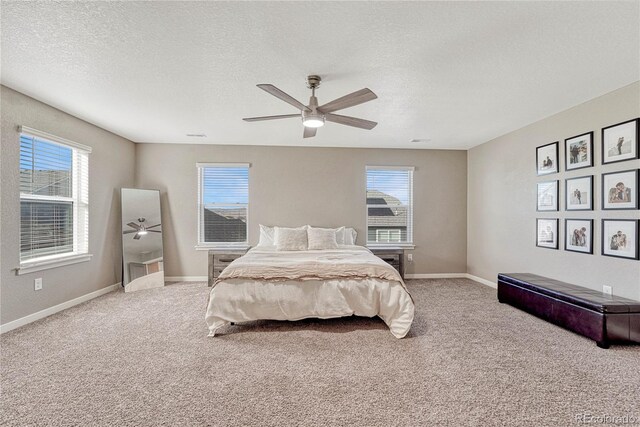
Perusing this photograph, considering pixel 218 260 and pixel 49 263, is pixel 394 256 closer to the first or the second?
pixel 218 260

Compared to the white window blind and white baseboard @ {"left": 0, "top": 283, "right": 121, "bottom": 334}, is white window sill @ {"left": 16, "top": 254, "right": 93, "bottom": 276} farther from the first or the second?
white baseboard @ {"left": 0, "top": 283, "right": 121, "bottom": 334}

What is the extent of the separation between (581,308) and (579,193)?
1.38 m

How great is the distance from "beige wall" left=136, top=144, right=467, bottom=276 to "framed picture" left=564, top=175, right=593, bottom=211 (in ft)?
7.09

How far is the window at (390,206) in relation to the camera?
5.60m

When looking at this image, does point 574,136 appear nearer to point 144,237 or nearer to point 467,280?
point 467,280

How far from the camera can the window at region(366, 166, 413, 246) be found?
560 centimetres

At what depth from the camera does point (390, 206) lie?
5633 millimetres

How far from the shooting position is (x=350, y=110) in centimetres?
354

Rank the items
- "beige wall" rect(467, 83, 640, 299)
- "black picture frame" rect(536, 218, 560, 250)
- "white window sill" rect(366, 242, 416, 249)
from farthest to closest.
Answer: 1. "white window sill" rect(366, 242, 416, 249)
2. "black picture frame" rect(536, 218, 560, 250)
3. "beige wall" rect(467, 83, 640, 299)

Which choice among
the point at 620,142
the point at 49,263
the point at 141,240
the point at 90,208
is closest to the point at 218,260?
the point at 141,240

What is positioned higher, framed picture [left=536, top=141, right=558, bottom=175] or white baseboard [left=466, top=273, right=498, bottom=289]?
framed picture [left=536, top=141, right=558, bottom=175]

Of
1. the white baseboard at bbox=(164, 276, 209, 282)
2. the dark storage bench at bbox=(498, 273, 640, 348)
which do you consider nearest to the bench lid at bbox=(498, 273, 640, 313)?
the dark storage bench at bbox=(498, 273, 640, 348)

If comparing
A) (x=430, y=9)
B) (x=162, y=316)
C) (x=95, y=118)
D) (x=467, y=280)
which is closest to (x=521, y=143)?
(x=467, y=280)

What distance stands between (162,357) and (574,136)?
4947 millimetres
